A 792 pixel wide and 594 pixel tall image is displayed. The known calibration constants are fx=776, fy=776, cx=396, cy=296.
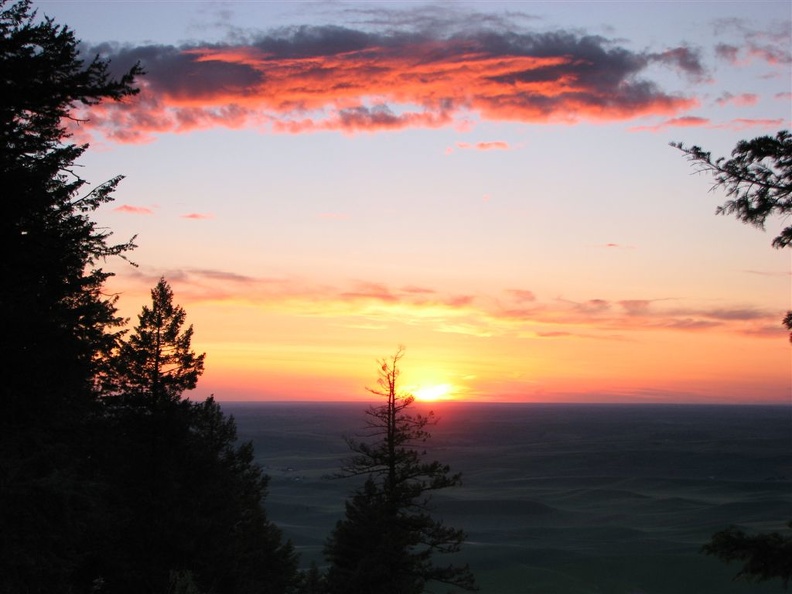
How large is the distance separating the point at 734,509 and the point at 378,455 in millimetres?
83305

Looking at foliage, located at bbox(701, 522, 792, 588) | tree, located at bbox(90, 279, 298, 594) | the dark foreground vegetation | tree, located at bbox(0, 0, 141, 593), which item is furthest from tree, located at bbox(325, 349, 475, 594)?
foliage, located at bbox(701, 522, 792, 588)

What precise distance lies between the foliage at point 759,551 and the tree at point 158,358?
1527 centimetres

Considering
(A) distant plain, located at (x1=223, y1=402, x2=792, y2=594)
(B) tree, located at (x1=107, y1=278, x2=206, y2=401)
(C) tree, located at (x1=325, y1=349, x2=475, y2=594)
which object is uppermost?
(B) tree, located at (x1=107, y1=278, x2=206, y2=401)

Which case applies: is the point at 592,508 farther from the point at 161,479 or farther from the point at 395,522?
the point at 161,479

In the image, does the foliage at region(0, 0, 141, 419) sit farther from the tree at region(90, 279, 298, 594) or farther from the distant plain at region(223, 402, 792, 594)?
the distant plain at region(223, 402, 792, 594)

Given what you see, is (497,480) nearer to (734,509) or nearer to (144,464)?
(734,509)

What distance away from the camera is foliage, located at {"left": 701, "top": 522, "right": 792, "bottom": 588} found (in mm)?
9148

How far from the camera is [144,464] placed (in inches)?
795

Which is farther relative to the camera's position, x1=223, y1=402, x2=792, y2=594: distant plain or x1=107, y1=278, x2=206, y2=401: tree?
x1=223, y1=402, x2=792, y2=594: distant plain

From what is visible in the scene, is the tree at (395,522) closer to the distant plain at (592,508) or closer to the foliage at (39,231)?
the distant plain at (592,508)

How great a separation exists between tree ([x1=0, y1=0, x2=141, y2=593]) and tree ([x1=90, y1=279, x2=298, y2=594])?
534 centimetres

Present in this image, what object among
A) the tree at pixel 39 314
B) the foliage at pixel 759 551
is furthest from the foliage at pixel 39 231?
the foliage at pixel 759 551

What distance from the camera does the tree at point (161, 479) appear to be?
18766 mm

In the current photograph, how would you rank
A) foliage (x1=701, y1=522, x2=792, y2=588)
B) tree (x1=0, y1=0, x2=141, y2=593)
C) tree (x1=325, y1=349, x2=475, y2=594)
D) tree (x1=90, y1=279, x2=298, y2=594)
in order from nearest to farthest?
foliage (x1=701, y1=522, x2=792, y2=588), tree (x1=0, y1=0, x2=141, y2=593), tree (x1=90, y1=279, x2=298, y2=594), tree (x1=325, y1=349, x2=475, y2=594)
